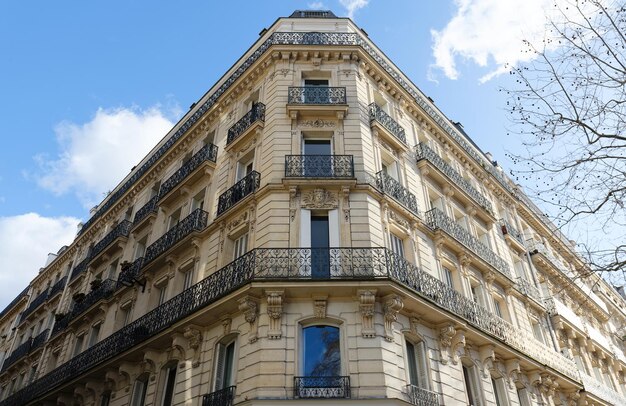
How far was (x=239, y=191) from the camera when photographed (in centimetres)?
1470

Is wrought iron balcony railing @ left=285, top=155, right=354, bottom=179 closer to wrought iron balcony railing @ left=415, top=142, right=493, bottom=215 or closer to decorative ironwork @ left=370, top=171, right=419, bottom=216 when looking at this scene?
decorative ironwork @ left=370, top=171, right=419, bottom=216

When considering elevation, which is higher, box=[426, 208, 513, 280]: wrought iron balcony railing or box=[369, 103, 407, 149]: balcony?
box=[369, 103, 407, 149]: balcony

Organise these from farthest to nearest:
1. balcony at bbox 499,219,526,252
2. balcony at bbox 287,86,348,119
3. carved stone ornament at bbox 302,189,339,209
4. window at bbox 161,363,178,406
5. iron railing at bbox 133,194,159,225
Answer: balcony at bbox 499,219,526,252, iron railing at bbox 133,194,159,225, balcony at bbox 287,86,348,119, carved stone ornament at bbox 302,189,339,209, window at bbox 161,363,178,406

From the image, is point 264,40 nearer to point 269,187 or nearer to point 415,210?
point 269,187

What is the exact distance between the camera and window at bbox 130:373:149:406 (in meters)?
14.0

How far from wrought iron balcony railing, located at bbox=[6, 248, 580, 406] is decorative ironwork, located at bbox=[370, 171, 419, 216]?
8.27 ft

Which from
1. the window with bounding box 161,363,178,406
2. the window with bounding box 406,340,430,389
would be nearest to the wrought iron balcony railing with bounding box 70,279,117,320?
the window with bounding box 161,363,178,406

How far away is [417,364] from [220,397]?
496cm

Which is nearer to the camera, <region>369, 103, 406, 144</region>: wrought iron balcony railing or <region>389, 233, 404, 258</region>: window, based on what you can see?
<region>389, 233, 404, 258</region>: window

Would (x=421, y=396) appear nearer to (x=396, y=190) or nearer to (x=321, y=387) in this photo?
(x=321, y=387)

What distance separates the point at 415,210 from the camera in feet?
49.2

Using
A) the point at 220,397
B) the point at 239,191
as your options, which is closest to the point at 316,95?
the point at 239,191

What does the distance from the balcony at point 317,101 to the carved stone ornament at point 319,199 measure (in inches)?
125

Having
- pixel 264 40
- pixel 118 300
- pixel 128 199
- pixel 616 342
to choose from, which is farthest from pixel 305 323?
pixel 616 342
